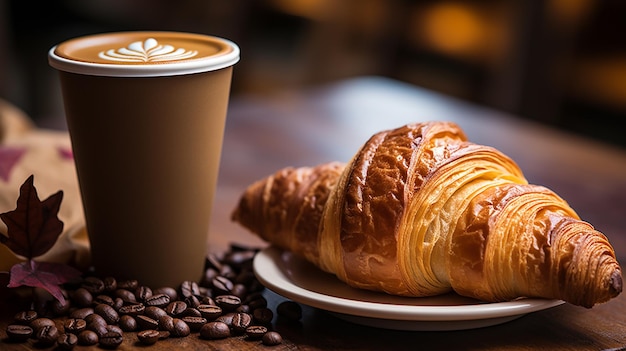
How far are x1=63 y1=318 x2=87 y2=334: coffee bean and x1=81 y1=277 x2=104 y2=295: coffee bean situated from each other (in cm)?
6

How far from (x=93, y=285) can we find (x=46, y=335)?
12cm

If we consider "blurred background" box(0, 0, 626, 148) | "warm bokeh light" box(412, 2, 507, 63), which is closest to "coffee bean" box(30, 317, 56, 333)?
"blurred background" box(0, 0, 626, 148)

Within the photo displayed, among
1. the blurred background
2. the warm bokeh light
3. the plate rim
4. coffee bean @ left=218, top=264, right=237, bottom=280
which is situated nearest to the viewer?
the plate rim

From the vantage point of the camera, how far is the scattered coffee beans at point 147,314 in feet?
2.88

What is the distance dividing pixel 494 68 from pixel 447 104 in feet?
3.34

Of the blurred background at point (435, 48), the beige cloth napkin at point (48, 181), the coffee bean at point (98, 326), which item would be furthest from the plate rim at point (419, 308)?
the blurred background at point (435, 48)

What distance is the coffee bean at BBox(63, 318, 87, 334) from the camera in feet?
2.91

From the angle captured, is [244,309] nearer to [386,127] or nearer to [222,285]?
[222,285]

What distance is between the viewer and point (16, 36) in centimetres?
520

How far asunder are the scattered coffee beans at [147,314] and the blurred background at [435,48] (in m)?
1.06

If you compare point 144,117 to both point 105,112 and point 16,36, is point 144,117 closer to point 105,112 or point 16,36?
point 105,112

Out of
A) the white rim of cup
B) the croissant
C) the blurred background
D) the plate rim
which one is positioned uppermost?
the white rim of cup

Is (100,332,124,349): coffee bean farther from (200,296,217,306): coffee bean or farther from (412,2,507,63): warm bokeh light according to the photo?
(412,2,507,63): warm bokeh light

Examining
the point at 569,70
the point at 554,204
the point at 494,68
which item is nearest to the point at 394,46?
the point at 494,68
